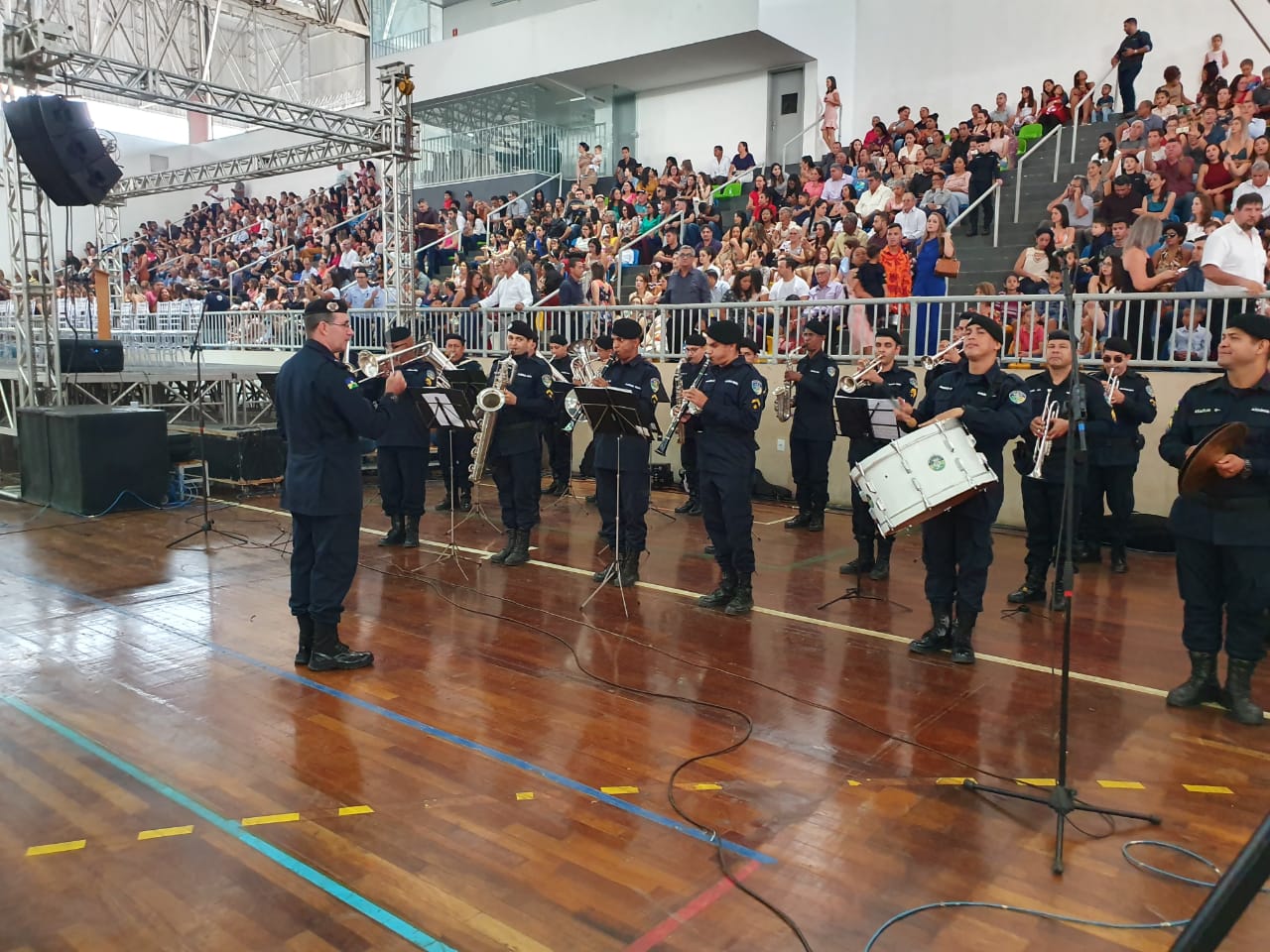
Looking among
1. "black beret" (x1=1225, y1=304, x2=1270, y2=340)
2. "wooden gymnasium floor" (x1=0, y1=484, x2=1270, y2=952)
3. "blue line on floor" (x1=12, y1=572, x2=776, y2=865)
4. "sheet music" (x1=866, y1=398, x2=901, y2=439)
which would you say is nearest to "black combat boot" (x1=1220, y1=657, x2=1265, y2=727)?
"wooden gymnasium floor" (x1=0, y1=484, x2=1270, y2=952)

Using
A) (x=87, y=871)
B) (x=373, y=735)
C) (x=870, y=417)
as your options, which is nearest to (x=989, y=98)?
(x=870, y=417)

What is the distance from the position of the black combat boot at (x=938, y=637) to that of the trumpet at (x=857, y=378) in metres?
2.42

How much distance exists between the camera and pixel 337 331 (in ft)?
17.9

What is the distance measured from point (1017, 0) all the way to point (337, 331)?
54.7 feet

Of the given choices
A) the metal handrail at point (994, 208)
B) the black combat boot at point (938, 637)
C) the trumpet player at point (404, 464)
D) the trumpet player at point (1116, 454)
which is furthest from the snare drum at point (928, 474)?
the metal handrail at point (994, 208)

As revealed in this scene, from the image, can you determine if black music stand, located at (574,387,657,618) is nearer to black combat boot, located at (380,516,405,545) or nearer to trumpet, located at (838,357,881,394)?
trumpet, located at (838,357,881,394)

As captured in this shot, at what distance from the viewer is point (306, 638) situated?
18.3ft

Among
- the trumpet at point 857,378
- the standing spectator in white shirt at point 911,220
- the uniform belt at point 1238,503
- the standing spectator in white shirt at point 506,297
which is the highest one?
the standing spectator in white shirt at point 911,220

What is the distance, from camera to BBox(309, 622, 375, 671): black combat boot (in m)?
5.48

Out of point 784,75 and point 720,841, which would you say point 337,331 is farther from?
point 784,75

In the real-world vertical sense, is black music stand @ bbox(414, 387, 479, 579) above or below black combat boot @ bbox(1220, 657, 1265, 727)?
above

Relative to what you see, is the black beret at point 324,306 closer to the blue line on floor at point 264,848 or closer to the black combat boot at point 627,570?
the blue line on floor at point 264,848

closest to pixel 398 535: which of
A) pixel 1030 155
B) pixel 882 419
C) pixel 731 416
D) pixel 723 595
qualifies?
pixel 723 595

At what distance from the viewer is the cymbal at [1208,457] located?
14.2 ft
